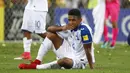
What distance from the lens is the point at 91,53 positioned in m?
11.6

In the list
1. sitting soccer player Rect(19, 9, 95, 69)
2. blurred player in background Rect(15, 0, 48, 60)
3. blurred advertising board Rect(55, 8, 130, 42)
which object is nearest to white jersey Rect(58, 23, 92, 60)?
sitting soccer player Rect(19, 9, 95, 69)

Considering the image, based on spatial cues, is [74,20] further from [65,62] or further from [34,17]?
[34,17]

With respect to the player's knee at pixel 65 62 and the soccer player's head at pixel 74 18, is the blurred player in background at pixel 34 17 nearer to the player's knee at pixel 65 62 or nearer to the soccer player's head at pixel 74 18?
the player's knee at pixel 65 62

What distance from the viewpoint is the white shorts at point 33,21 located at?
15.1m

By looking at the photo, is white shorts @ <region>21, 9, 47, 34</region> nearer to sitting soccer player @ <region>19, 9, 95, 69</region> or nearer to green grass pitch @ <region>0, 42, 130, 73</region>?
green grass pitch @ <region>0, 42, 130, 73</region>

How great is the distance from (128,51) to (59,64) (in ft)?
21.0

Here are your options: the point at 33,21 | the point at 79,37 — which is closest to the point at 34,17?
the point at 33,21

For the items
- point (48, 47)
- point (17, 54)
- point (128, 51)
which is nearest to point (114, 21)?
point (128, 51)

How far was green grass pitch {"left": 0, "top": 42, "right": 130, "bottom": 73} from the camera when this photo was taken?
452 inches

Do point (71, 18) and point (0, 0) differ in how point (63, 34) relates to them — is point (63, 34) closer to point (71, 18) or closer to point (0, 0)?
point (71, 18)

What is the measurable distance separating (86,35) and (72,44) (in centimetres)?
42

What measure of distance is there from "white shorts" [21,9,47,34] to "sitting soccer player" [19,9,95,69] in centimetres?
318

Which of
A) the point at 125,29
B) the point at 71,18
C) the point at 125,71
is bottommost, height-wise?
the point at 125,29

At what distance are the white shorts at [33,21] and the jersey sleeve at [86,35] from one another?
12.1ft
